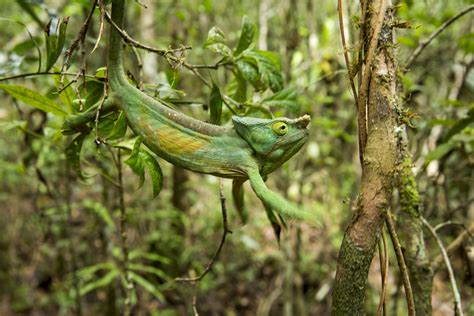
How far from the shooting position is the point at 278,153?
724mm

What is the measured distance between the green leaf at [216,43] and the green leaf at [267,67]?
0.06m

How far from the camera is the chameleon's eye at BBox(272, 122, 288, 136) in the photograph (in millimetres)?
711

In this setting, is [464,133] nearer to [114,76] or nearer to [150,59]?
[114,76]

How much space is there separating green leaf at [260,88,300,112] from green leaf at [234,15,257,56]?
140mm

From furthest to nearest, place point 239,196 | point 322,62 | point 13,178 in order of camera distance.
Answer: point 13,178 < point 322,62 < point 239,196

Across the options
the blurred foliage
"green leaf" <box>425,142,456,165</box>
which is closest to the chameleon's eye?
"green leaf" <box>425,142,456,165</box>

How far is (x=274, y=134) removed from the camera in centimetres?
71

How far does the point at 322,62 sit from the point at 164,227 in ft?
6.02

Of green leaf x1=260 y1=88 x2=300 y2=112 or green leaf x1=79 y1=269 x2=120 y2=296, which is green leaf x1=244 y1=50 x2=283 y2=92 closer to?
green leaf x1=260 y1=88 x2=300 y2=112

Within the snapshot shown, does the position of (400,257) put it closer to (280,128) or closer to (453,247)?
(280,128)

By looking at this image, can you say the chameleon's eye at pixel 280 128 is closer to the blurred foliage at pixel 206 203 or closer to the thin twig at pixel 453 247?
the thin twig at pixel 453 247

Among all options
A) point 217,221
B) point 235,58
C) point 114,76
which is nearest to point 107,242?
point 217,221

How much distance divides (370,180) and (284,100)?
1.69 ft

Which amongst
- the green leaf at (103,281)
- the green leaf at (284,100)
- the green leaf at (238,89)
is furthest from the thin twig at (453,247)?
the green leaf at (103,281)
